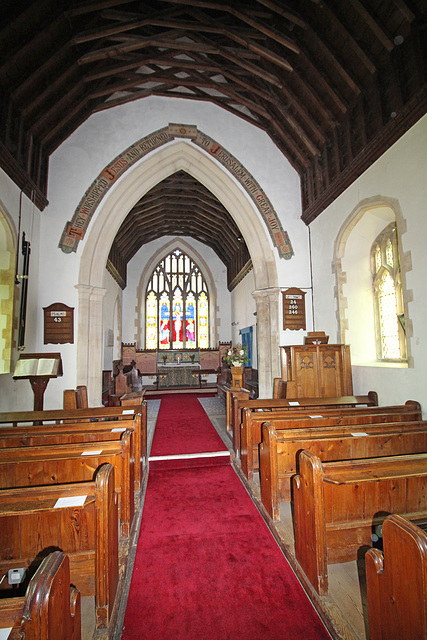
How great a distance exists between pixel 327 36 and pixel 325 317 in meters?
3.86

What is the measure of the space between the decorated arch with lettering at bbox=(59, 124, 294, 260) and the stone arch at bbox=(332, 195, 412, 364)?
120cm

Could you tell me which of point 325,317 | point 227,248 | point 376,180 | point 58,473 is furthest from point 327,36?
point 227,248

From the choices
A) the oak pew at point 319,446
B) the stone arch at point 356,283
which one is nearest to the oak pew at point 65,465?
the oak pew at point 319,446

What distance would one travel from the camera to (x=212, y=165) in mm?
6555

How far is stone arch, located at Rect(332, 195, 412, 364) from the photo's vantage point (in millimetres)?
5148

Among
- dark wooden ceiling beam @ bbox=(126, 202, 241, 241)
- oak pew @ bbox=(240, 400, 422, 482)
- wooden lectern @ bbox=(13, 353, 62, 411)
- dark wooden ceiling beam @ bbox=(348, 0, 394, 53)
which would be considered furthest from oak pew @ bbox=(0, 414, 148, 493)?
dark wooden ceiling beam @ bbox=(126, 202, 241, 241)

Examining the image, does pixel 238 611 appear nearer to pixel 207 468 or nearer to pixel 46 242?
pixel 207 468

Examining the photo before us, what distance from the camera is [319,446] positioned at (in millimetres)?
2248

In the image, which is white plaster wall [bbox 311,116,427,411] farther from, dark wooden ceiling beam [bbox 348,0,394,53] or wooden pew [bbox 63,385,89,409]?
wooden pew [bbox 63,385,89,409]

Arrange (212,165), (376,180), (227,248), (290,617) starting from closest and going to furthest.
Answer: (290,617) < (376,180) < (212,165) < (227,248)

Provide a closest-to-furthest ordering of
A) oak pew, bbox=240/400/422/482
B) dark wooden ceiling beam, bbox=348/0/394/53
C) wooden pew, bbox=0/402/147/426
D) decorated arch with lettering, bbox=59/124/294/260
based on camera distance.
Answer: oak pew, bbox=240/400/422/482, wooden pew, bbox=0/402/147/426, dark wooden ceiling beam, bbox=348/0/394/53, decorated arch with lettering, bbox=59/124/294/260

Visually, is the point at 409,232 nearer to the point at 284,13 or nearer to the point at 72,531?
the point at 284,13

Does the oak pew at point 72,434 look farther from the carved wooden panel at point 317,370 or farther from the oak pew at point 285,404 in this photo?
the carved wooden panel at point 317,370

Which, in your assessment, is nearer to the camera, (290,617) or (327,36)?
(290,617)
